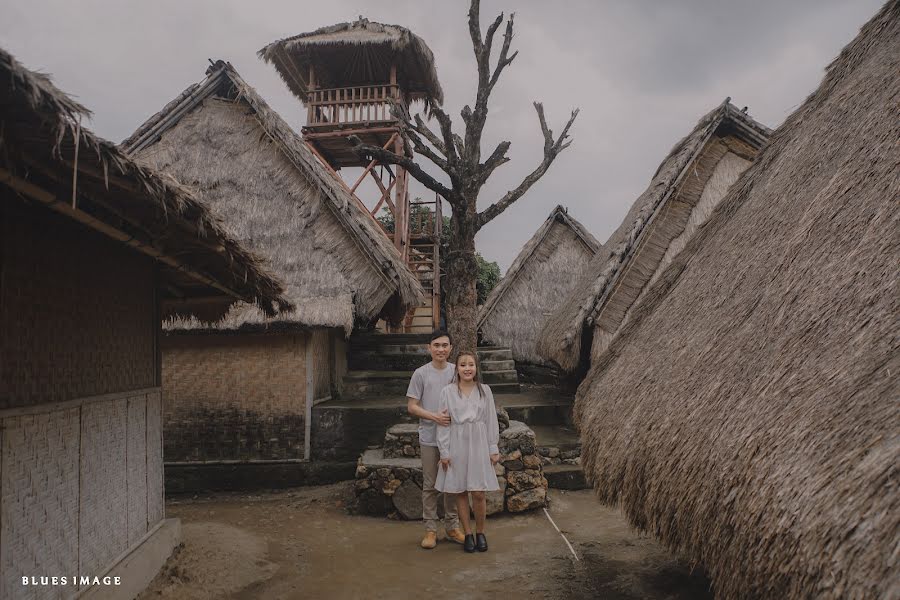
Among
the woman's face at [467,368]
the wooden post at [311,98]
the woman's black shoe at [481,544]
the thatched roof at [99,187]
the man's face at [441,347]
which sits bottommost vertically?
the woman's black shoe at [481,544]

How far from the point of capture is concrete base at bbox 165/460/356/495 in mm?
6891

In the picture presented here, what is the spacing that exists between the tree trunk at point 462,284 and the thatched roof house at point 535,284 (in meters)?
4.29

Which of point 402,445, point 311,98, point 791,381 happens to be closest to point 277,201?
point 402,445

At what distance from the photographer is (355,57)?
1251 centimetres

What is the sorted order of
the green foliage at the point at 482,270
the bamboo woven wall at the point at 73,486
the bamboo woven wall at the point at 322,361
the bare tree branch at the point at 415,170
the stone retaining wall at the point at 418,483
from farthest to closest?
the green foliage at the point at 482,270 → the bamboo woven wall at the point at 322,361 → the bare tree branch at the point at 415,170 → the stone retaining wall at the point at 418,483 → the bamboo woven wall at the point at 73,486

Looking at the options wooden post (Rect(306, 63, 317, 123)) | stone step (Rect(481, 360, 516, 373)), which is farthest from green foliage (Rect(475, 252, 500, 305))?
stone step (Rect(481, 360, 516, 373))

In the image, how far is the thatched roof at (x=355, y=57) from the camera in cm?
1194

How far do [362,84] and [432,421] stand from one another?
10534 millimetres

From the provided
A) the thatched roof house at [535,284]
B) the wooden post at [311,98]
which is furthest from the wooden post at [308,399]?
the wooden post at [311,98]

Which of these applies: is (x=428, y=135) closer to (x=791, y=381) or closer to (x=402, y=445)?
(x=402, y=445)

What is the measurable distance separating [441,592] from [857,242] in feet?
10.4

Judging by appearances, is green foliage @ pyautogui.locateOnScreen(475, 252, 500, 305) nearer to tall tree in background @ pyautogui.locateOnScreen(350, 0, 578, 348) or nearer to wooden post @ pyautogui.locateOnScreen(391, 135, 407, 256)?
wooden post @ pyautogui.locateOnScreen(391, 135, 407, 256)

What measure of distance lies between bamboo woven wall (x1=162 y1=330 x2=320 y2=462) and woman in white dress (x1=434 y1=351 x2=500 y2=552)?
3.15 m

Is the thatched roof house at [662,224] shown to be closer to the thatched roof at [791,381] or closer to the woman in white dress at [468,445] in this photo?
the thatched roof at [791,381]
